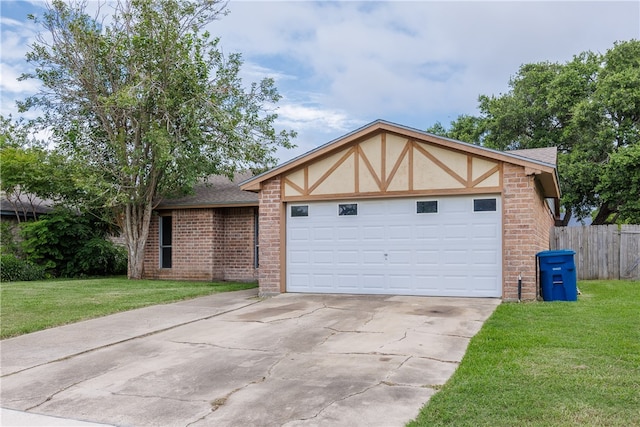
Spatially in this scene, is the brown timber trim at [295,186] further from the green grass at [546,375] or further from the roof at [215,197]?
the green grass at [546,375]

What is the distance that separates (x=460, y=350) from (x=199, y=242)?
1207cm

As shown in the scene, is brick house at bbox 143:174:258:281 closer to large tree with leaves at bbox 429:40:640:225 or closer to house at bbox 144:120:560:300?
house at bbox 144:120:560:300

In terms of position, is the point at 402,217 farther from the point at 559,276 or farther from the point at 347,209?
the point at 559,276

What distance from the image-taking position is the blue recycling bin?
35.4 ft

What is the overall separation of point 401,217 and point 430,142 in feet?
5.87

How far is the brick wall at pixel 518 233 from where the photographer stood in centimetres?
1073

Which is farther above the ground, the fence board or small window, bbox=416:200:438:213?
small window, bbox=416:200:438:213

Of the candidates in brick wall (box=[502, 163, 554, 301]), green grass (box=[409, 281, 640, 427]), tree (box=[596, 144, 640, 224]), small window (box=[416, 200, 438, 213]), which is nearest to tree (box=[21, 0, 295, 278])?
small window (box=[416, 200, 438, 213])

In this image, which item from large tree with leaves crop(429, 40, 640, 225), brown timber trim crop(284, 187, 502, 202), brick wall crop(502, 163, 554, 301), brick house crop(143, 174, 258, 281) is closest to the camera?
brick wall crop(502, 163, 554, 301)

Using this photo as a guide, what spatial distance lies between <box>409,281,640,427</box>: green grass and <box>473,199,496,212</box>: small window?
290 cm

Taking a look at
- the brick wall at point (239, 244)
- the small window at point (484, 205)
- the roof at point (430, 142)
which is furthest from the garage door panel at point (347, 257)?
the brick wall at point (239, 244)

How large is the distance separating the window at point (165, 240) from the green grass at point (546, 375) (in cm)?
1265

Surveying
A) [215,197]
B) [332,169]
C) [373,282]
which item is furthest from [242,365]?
[215,197]

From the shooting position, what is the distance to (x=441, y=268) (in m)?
11.6
